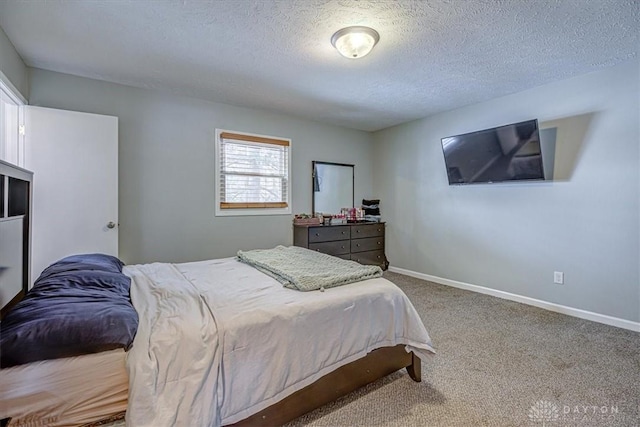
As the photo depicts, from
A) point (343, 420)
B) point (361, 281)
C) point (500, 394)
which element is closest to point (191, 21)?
point (361, 281)

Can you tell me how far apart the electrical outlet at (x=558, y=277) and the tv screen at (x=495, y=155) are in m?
1.04

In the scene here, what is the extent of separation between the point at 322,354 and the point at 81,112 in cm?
324

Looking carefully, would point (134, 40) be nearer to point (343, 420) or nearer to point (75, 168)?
point (75, 168)

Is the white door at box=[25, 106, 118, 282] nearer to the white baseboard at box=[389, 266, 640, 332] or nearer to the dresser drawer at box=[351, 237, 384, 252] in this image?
the dresser drawer at box=[351, 237, 384, 252]

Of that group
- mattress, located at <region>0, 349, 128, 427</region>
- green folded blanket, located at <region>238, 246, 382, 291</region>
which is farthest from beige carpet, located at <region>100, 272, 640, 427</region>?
mattress, located at <region>0, 349, 128, 427</region>

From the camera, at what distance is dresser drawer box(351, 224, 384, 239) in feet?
15.1

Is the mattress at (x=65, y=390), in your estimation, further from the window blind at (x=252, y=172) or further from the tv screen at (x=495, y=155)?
the tv screen at (x=495, y=155)

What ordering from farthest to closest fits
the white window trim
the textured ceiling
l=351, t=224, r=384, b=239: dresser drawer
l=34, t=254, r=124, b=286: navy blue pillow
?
l=351, t=224, r=384, b=239: dresser drawer, the white window trim, the textured ceiling, l=34, t=254, r=124, b=286: navy blue pillow

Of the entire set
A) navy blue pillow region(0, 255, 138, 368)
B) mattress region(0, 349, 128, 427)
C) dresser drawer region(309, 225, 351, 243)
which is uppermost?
dresser drawer region(309, 225, 351, 243)

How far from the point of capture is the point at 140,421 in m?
1.11

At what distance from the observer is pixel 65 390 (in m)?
1.18

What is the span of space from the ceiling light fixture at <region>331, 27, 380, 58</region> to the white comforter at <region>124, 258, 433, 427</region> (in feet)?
5.60

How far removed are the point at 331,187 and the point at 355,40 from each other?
2777mm

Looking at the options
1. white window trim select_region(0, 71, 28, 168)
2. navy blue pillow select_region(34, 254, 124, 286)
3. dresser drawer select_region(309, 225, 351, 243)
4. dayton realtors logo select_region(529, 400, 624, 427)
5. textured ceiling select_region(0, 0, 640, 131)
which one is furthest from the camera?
dresser drawer select_region(309, 225, 351, 243)
